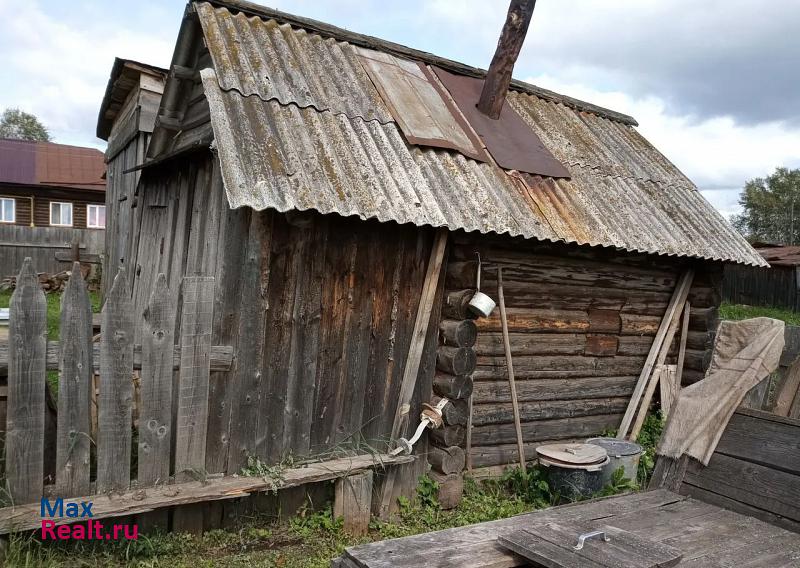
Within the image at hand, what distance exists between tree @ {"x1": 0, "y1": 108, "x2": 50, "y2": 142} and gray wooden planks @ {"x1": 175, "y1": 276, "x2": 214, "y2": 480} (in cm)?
5802

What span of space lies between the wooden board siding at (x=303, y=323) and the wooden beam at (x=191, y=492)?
0.20 meters

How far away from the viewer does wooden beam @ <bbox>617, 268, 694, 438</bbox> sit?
23.7 feet

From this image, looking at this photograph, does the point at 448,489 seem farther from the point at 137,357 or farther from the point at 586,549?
the point at 586,549

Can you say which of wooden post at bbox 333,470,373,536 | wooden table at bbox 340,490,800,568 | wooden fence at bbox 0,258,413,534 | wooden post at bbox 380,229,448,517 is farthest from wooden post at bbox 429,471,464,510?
wooden table at bbox 340,490,800,568

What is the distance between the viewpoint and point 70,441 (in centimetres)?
366

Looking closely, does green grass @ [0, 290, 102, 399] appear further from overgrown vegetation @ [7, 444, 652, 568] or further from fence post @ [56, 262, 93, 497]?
overgrown vegetation @ [7, 444, 652, 568]

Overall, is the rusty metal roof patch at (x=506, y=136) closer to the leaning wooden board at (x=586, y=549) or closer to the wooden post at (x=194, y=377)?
the wooden post at (x=194, y=377)

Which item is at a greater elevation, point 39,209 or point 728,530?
point 39,209

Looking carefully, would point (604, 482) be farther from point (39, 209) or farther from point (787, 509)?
point (39, 209)

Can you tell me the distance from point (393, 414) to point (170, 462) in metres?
1.82

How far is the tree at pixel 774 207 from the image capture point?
5150 centimetres

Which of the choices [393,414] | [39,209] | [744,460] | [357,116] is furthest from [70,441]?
[39,209]

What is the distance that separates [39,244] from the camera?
1938cm

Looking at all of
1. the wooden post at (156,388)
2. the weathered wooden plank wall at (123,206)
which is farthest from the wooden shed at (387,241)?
the weathered wooden plank wall at (123,206)
